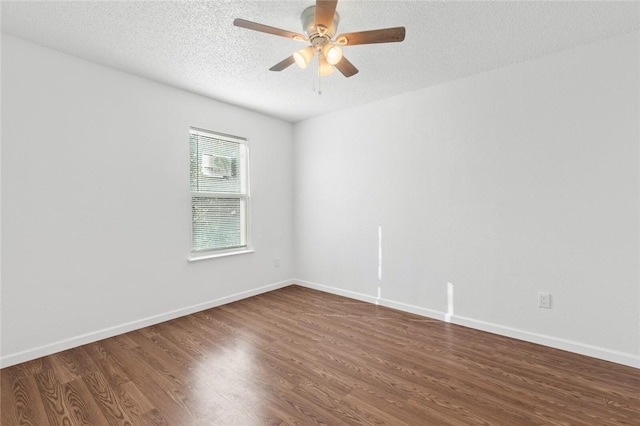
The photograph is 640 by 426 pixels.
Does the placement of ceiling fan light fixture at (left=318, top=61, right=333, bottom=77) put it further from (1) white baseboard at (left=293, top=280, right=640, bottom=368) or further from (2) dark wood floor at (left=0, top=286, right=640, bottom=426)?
(1) white baseboard at (left=293, top=280, right=640, bottom=368)

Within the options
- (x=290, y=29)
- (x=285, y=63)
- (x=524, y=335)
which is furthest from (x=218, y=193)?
(x=524, y=335)

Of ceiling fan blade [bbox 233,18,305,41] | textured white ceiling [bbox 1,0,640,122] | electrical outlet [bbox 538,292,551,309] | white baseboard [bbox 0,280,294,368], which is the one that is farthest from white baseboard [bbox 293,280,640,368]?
ceiling fan blade [bbox 233,18,305,41]

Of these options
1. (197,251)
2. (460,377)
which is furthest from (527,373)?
(197,251)

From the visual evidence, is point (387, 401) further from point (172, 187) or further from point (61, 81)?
point (61, 81)

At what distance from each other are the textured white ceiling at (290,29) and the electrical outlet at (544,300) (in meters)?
2.03

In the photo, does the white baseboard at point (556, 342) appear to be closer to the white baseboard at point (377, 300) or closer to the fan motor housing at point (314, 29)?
the white baseboard at point (377, 300)

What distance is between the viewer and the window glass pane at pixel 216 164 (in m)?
3.45

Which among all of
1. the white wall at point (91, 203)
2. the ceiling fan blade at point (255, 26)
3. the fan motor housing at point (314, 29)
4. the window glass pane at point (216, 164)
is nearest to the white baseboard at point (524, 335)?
the white wall at point (91, 203)

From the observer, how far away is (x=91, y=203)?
2609mm

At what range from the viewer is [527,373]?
6.82 ft

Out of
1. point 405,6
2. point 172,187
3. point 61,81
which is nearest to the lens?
point 405,6

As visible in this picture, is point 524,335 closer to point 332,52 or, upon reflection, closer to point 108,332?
point 332,52

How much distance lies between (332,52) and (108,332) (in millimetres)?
3013

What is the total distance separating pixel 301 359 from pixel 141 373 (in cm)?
114
